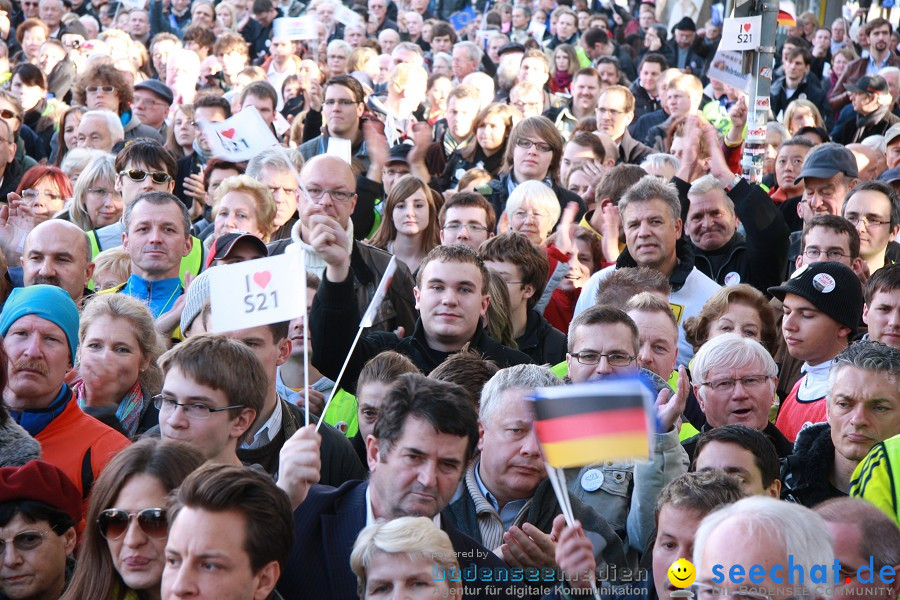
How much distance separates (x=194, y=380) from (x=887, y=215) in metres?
4.84

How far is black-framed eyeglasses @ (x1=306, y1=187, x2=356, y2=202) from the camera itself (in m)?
7.32

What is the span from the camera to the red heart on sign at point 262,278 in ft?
15.0

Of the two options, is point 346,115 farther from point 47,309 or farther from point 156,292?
point 47,309

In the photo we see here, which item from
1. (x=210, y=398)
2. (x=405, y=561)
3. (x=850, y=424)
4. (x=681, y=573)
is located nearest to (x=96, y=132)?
(x=210, y=398)

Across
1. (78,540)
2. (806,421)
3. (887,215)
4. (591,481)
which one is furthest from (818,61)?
(78,540)

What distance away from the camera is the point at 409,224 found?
7891mm

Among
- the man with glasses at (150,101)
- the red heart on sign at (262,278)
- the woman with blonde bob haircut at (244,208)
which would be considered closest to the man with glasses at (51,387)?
the red heart on sign at (262,278)

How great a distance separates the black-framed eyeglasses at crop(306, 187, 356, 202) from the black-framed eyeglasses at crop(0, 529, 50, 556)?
11.9ft

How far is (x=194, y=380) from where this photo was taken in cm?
439

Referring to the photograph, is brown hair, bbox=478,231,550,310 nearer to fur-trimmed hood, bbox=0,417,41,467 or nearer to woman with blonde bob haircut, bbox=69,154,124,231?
woman with blonde bob haircut, bbox=69,154,124,231

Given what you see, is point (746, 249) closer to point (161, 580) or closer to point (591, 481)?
point (591, 481)

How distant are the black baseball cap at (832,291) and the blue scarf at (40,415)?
10.8 ft

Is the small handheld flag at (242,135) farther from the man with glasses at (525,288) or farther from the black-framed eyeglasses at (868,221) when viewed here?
the black-framed eyeglasses at (868,221)

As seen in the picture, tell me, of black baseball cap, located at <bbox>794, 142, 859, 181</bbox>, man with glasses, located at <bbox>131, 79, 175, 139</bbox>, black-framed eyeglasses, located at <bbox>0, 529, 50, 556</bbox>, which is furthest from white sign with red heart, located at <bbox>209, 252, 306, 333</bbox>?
man with glasses, located at <bbox>131, 79, 175, 139</bbox>
